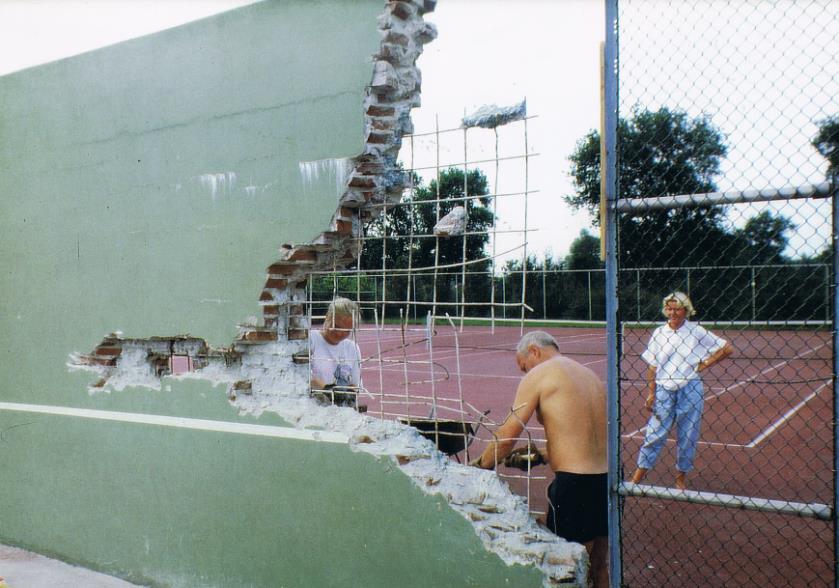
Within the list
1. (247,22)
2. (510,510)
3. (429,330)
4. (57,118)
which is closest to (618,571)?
(510,510)

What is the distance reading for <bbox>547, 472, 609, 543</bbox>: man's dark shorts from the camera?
323 centimetres

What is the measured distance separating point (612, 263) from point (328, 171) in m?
1.65

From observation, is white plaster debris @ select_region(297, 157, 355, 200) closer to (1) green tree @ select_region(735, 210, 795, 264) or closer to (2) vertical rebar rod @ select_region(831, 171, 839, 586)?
(2) vertical rebar rod @ select_region(831, 171, 839, 586)

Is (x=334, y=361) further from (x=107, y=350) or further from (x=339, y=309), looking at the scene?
(x=107, y=350)

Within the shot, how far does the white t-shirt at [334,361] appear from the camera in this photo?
382 cm

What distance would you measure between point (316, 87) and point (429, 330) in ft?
5.04

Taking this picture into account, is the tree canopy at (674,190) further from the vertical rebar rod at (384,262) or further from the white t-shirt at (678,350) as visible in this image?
the vertical rebar rod at (384,262)

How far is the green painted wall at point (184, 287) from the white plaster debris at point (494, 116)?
630 millimetres

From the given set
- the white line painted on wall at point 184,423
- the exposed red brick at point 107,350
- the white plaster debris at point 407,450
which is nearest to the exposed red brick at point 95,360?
the exposed red brick at point 107,350

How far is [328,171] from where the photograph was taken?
140 inches

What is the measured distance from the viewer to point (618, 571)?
2.71m

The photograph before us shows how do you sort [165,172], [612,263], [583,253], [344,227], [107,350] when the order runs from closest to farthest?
[612,263]
[344,227]
[165,172]
[107,350]
[583,253]

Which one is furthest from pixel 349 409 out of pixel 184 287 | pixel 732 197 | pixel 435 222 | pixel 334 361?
pixel 732 197

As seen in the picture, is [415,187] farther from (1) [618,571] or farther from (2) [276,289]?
(1) [618,571]
